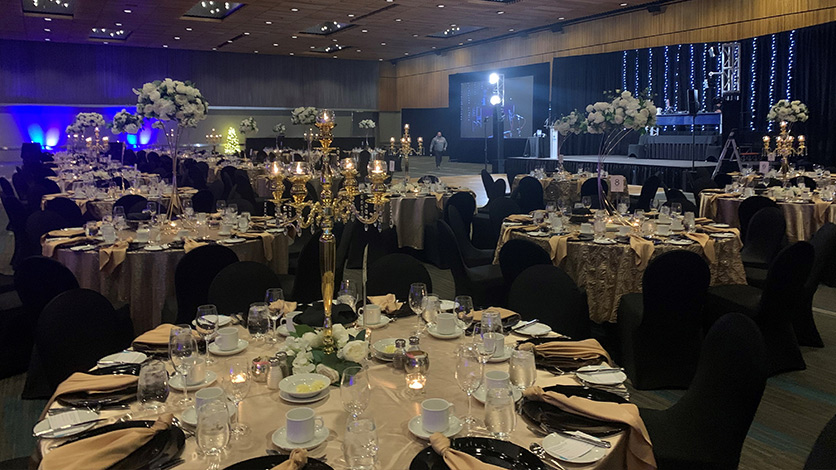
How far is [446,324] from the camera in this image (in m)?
2.71

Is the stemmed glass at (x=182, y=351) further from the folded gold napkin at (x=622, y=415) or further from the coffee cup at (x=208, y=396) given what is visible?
the folded gold napkin at (x=622, y=415)

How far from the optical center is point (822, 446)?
1.72m

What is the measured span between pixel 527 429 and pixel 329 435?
586mm

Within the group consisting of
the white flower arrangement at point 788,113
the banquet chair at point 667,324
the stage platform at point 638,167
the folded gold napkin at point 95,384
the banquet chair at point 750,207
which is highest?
the white flower arrangement at point 788,113

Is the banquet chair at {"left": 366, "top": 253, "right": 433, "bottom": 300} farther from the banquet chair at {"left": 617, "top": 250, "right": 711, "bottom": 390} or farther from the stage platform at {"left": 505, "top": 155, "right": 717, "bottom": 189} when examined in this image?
the stage platform at {"left": 505, "top": 155, "right": 717, "bottom": 189}

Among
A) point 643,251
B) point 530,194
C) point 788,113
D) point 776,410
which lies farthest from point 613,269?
point 788,113

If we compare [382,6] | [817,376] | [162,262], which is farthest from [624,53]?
[162,262]

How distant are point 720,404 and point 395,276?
6.35ft

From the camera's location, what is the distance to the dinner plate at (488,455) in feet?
5.35

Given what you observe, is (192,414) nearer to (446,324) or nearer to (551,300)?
(446,324)

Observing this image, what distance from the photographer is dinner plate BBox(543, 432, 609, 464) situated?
1696mm

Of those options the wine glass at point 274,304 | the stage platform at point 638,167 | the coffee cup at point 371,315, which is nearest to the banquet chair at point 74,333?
the wine glass at point 274,304

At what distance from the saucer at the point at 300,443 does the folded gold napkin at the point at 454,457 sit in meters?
0.32

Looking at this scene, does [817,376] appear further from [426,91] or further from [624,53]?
[426,91]
